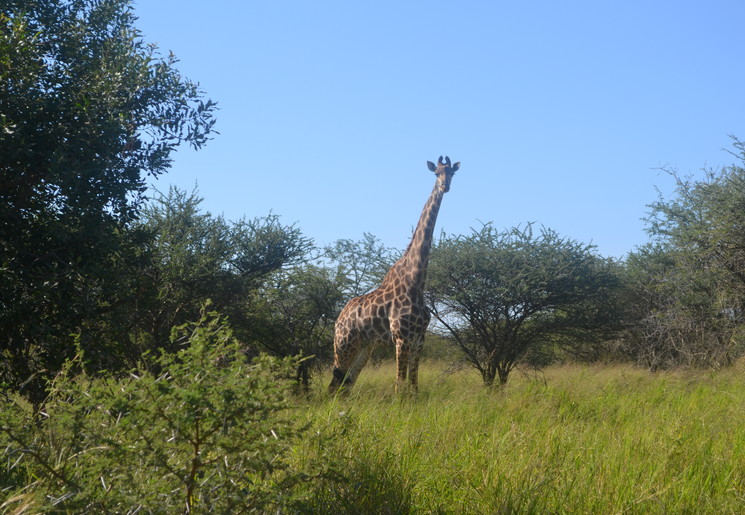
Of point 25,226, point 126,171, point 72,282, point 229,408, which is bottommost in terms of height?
point 229,408

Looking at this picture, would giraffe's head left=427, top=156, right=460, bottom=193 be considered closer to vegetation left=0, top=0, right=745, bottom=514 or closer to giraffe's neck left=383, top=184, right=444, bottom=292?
giraffe's neck left=383, top=184, right=444, bottom=292

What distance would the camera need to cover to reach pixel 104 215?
24.1ft

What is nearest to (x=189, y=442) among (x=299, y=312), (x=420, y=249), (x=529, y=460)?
(x=529, y=460)

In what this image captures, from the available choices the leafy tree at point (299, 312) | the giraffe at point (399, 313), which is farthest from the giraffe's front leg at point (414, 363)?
the leafy tree at point (299, 312)

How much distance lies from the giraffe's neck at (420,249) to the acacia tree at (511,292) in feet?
7.07

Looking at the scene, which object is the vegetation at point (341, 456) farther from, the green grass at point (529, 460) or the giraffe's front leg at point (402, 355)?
the giraffe's front leg at point (402, 355)

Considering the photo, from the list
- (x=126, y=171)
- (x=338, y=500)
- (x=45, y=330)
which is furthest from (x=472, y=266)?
(x=338, y=500)

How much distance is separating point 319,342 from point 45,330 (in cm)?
740

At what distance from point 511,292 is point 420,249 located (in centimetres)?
255

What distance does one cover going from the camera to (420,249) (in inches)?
414

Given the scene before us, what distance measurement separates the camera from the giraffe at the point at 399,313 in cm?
988

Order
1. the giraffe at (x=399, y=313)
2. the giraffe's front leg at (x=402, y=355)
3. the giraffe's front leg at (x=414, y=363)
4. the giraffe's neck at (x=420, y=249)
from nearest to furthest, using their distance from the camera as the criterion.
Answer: the giraffe's front leg at (x=414, y=363), the giraffe's front leg at (x=402, y=355), the giraffe at (x=399, y=313), the giraffe's neck at (x=420, y=249)

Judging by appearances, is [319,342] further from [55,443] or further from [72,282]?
[55,443]

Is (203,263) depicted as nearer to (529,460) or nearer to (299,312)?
(299,312)
